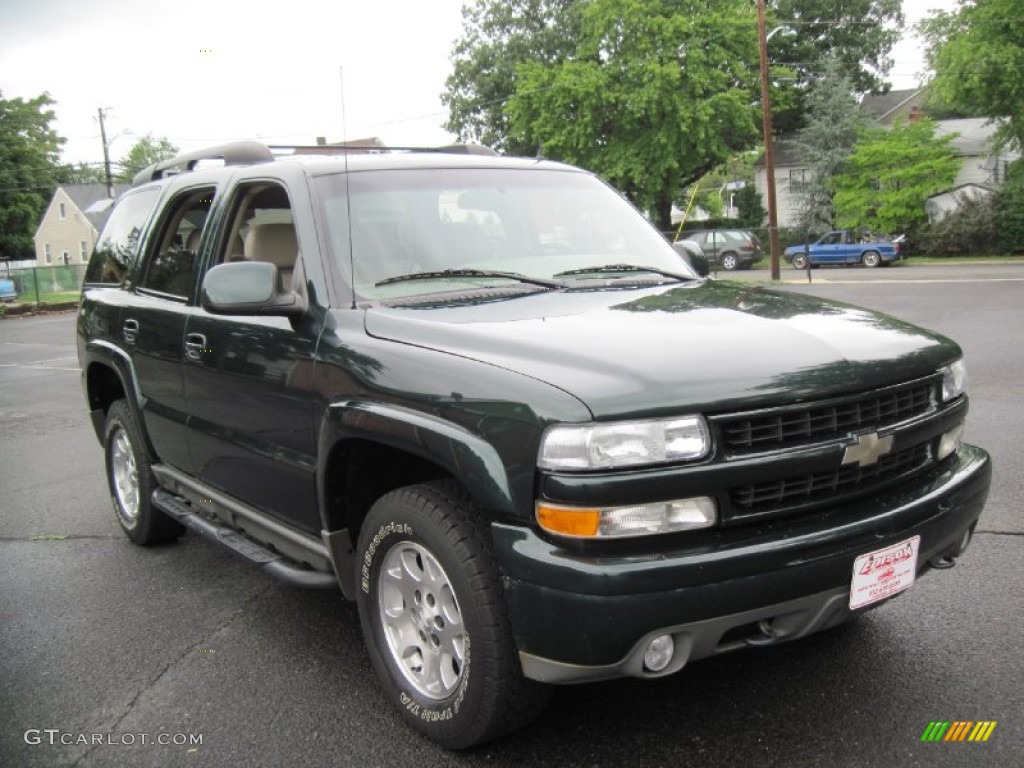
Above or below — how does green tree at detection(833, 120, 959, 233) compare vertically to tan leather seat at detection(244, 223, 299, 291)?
above

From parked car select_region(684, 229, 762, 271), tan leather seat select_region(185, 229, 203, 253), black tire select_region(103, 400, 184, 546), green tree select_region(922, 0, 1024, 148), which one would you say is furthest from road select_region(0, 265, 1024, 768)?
green tree select_region(922, 0, 1024, 148)

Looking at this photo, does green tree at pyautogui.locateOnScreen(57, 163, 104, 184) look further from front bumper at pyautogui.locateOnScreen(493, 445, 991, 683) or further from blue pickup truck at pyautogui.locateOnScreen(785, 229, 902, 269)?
front bumper at pyautogui.locateOnScreen(493, 445, 991, 683)

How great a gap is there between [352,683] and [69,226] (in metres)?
72.2

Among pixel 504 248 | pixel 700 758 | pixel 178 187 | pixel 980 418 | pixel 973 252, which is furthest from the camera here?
pixel 973 252

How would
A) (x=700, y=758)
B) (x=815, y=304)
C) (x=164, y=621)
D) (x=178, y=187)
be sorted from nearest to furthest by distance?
(x=700, y=758) < (x=815, y=304) < (x=164, y=621) < (x=178, y=187)

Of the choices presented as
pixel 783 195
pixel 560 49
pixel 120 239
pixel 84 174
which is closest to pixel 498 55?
pixel 560 49

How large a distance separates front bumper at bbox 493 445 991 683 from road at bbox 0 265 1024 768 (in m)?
0.51

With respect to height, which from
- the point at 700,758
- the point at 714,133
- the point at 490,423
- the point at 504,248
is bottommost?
the point at 700,758

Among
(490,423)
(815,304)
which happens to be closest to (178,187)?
(490,423)

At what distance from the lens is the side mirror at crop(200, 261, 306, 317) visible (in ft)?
10.3

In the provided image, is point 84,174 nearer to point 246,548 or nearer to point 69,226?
point 69,226

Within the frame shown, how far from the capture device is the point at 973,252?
36.8 m

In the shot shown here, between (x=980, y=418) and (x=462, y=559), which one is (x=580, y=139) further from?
(x=462, y=559)

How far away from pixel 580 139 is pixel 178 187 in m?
37.4
